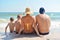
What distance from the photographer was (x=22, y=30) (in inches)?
236

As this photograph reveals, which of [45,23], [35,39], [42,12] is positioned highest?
[42,12]

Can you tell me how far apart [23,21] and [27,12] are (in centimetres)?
40

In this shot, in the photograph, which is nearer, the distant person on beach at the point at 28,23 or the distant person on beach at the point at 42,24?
the distant person on beach at the point at 28,23

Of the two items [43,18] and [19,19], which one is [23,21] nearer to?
[19,19]

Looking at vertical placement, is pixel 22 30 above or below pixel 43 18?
below

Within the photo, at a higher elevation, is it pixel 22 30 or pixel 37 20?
pixel 37 20

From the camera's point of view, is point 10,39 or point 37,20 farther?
point 37,20

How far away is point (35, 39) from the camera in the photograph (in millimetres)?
5152

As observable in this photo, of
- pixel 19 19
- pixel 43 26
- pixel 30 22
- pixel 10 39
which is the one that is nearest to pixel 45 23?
pixel 43 26

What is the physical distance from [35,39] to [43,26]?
1.04 m

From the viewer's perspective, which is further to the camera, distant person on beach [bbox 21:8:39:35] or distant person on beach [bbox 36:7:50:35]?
distant person on beach [bbox 36:7:50:35]

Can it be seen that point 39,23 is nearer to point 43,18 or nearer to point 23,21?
point 43,18

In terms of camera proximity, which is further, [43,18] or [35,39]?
[43,18]

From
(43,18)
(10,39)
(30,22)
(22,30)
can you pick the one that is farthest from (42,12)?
(10,39)
